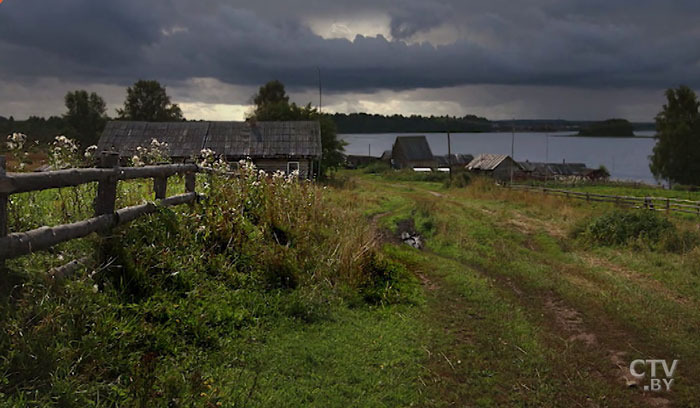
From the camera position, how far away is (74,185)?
16.3 ft

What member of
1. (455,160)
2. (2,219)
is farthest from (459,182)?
(455,160)

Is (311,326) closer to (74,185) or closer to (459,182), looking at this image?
(74,185)

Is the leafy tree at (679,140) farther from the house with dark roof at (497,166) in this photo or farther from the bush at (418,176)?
the bush at (418,176)

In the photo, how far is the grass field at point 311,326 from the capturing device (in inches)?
159

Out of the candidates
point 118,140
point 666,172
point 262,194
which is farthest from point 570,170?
point 262,194

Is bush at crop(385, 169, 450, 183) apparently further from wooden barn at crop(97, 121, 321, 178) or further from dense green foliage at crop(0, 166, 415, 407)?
dense green foliage at crop(0, 166, 415, 407)

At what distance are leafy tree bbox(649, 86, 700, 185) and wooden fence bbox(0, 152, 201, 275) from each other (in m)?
75.2

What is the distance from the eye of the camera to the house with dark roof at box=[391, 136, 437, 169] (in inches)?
3637

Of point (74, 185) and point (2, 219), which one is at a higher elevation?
point (74, 185)

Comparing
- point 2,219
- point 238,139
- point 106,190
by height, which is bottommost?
point 2,219

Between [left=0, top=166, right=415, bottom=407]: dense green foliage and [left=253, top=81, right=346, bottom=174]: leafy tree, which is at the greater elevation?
[left=253, top=81, right=346, bottom=174]: leafy tree

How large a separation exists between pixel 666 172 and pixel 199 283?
77.1m

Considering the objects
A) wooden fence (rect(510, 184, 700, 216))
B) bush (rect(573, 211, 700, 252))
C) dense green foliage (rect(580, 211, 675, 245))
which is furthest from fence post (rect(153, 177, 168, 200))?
wooden fence (rect(510, 184, 700, 216))

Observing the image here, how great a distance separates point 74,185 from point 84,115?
278ft
